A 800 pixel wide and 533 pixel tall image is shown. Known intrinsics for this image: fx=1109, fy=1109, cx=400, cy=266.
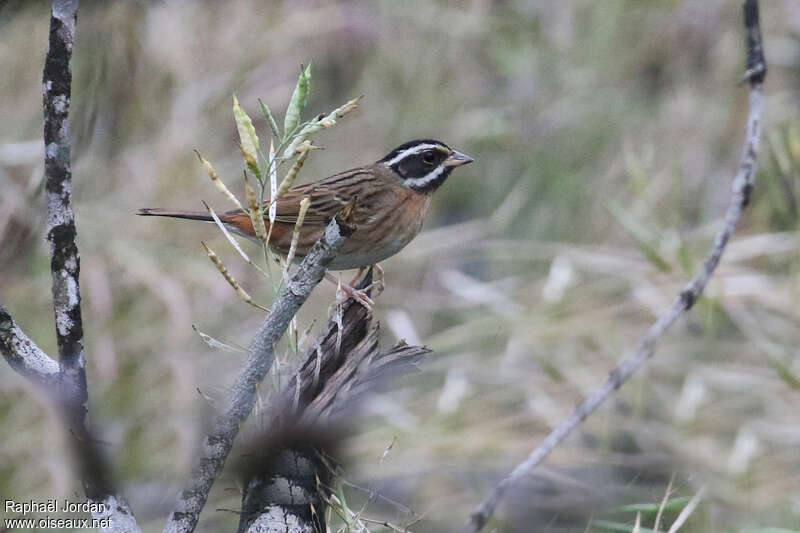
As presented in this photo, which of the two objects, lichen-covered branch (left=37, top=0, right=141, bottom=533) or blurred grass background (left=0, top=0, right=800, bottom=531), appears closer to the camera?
lichen-covered branch (left=37, top=0, right=141, bottom=533)

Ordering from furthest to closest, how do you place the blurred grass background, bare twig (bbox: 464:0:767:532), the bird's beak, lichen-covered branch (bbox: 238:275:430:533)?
the blurred grass background → the bird's beak → bare twig (bbox: 464:0:767:532) → lichen-covered branch (bbox: 238:275:430:533)

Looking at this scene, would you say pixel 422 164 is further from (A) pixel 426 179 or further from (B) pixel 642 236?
(B) pixel 642 236

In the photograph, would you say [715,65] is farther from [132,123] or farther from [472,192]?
[132,123]

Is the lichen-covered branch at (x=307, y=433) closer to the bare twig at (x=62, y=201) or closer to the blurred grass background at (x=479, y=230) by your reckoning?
the bare twig at (x=62, y=201)

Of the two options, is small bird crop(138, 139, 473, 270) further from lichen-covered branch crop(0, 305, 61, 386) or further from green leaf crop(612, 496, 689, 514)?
lichen-covered branch crop(0, 305, 61, 386)

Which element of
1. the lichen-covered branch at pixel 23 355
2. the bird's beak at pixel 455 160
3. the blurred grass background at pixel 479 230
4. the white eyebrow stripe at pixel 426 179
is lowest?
the blurred grass background at pixel 479 230

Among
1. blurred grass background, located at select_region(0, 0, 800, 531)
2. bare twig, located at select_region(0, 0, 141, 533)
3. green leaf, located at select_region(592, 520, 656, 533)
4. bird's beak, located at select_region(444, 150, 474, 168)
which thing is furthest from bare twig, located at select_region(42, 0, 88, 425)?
blurred grass background, located at select_region(0, 0, 800, 531)

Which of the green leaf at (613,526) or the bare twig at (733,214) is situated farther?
the bare twig at (733,214)

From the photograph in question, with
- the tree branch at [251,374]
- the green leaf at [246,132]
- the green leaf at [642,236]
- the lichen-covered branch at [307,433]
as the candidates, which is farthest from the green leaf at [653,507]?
the green leaf at [642,236]

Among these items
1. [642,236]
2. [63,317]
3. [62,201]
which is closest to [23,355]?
[63,317]

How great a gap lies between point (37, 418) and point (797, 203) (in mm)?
3952

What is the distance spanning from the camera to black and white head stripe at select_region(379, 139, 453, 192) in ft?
9.29

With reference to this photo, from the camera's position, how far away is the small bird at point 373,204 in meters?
2.46

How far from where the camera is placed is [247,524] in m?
1.36
